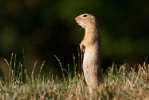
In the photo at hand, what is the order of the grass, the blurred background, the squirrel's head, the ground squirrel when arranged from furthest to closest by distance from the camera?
the blurred background → the squirrel's head → the ground squirrel → the grass

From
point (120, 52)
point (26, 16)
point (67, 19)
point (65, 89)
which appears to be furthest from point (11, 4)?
point (65, 89)

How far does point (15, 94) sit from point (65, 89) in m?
0.97

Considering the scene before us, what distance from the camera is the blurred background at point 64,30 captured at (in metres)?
18.9

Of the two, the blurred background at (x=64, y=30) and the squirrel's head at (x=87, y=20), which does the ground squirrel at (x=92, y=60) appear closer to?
the squirrel's head at (x=87, y=20)

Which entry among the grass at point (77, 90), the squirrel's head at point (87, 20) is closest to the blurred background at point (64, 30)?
the squirrel's head at point (87, 20)

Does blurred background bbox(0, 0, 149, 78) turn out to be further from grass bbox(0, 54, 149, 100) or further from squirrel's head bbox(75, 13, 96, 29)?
grass bbox(0, 54, 149, 100)

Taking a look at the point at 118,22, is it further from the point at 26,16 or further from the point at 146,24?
the point at 26,16

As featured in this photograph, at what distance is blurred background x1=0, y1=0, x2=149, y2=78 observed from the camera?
18.9m

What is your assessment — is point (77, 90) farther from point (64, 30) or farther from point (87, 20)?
point (64, 30)

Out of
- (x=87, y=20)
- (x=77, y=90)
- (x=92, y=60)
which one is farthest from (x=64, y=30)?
(x=77, y=90)

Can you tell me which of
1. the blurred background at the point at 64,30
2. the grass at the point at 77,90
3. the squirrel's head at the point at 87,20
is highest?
the squirrel's head at the point at 87,20

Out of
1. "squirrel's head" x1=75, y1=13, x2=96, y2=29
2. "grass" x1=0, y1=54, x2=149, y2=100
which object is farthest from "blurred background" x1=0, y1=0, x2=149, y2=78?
"grass" x1=0, y1=54, x2=149, y2=100

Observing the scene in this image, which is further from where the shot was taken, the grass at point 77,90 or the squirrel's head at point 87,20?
the squirrel's head at point 87,20

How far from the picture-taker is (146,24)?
64.2ft
